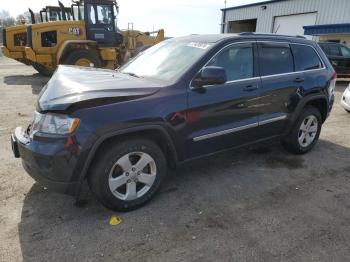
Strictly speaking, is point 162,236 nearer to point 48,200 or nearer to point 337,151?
point 48,200

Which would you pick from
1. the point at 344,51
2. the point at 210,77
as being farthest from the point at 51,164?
the point at 344,51

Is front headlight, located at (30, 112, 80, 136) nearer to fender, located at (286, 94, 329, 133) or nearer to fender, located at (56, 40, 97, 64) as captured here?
fender, located at (286, 94, 329, 133)

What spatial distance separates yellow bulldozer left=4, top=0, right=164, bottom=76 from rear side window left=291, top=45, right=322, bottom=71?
891 centimetres

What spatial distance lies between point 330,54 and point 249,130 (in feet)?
39.2

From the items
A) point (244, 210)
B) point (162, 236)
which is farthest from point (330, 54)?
point (162, 236)

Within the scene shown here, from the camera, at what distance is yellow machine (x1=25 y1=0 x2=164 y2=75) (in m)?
11.5

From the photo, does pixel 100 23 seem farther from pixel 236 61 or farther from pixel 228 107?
pixel 228 107

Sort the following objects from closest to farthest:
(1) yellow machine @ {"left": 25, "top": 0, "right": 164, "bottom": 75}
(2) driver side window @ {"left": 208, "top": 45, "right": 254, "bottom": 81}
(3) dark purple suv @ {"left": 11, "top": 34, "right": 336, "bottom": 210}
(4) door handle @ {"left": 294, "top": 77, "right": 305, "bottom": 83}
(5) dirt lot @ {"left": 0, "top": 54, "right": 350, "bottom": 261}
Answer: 1. (5) dirt lot @ {"left": 0, "top": 54, "right": 350, "bottom": 261}
2. (3) dark purple suv @ {"left": 11, "top": 34, "right": 336, "bottom": 210}
3. (2) driver side window @ {"left": 208, "top": 45, "right": 254, "bottom": 81}
4. (4) door handle @ {"left": 294, "top": 77, "right": 305, "bottom": 83}
5. (1) yellow machine @ {"left": 25, "top": 0, "right": 164, "bottom": 75}

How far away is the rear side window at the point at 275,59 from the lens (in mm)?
4059

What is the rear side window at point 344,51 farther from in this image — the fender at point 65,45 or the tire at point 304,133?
the fender at point 65,45

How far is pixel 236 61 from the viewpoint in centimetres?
379

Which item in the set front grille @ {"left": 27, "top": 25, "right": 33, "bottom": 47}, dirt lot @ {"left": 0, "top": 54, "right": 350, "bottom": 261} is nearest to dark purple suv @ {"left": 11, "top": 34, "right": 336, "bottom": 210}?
dirt lot @ {"left": 0, "top": 54, "right": 350, "bottom": 261}

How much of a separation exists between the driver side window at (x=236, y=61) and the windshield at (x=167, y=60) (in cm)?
21

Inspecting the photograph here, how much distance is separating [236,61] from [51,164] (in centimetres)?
247
